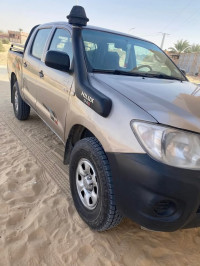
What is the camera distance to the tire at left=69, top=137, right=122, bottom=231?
1875mm

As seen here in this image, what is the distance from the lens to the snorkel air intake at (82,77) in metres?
1.86

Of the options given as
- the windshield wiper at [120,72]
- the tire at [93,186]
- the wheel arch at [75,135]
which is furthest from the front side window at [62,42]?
the tire at [93,186]

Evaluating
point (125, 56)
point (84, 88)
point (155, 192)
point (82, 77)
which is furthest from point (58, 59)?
point (155, 192)

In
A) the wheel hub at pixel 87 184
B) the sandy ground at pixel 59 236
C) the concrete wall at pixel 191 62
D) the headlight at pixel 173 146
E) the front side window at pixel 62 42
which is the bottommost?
the concrete wall at pixel 191 62

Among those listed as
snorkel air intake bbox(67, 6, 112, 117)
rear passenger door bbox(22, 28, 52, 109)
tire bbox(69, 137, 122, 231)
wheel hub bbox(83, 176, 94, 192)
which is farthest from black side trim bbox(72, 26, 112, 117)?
rear passenger door bbox(22, 28, 52, 109)

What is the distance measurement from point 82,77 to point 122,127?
79 cm

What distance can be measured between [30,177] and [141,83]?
1674 mm

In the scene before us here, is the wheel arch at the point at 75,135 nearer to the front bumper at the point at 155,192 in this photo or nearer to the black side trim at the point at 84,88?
the black side trim at the point at 84,88

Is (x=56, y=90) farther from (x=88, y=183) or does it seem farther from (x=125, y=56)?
(x=88, y=183)

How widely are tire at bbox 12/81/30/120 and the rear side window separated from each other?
3.15 ft

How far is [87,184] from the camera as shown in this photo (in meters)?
2.17

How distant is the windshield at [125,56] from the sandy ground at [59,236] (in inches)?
55.4

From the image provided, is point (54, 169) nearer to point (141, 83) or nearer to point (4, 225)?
point (4, 225)

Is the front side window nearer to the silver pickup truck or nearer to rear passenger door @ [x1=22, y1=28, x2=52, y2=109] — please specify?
the silver pickup truck
